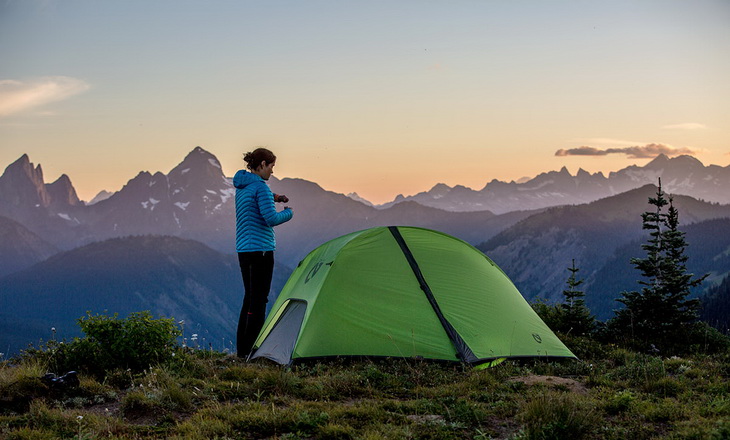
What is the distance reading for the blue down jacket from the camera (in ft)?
39.7

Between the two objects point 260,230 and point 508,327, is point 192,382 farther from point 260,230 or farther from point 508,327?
point 508,327

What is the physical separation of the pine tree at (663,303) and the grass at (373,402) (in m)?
5.47

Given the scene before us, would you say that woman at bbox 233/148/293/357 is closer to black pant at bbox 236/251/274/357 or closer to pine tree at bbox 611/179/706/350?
black pant at bbox 236/251/274/357

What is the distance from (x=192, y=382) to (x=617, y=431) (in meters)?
6.11

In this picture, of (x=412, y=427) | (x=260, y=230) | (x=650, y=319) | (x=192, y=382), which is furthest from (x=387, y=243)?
(x=650, y=319)

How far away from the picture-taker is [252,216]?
12273 mm

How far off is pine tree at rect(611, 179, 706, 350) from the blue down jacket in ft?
31.8

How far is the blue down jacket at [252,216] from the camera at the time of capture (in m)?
12.1

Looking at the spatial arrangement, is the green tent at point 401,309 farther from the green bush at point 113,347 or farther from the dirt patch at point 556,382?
the green bush at point 113,347

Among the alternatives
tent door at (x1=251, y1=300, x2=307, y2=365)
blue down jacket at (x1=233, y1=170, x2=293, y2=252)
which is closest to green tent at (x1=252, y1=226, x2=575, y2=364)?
tent door at (x1=251, y1=300, x2=307, y2=365)

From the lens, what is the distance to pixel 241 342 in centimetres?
1278

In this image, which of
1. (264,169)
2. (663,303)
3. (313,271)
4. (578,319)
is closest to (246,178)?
(264,169)

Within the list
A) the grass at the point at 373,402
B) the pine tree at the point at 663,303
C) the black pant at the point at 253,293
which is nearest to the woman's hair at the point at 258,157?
the black pant at the point at 253,293

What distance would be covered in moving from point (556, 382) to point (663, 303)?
29.8 feet
